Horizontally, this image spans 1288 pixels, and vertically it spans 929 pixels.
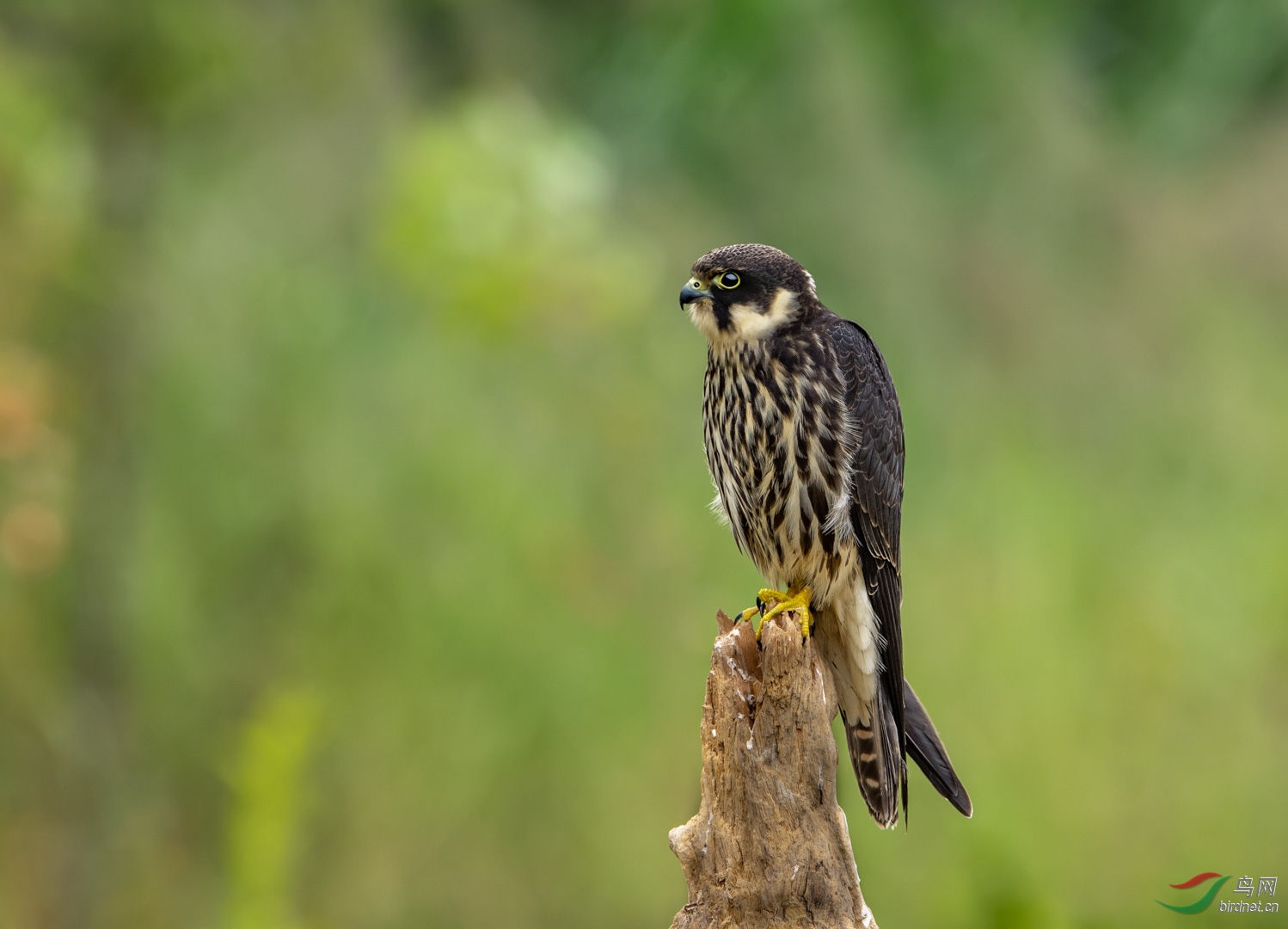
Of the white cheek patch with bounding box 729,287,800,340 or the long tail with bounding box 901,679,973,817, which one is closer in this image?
the long tail with bounding box 901,679,973,817

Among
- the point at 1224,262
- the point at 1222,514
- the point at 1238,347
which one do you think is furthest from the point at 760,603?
the point at 1224,262

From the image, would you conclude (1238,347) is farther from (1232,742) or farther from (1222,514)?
(1232,742)

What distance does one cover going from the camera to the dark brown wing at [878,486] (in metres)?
2.63

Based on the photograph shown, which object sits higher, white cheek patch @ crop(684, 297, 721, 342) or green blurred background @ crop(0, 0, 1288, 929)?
green blurred background @ crop(0, 0, 1288, 929)

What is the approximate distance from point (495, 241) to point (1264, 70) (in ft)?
15.7

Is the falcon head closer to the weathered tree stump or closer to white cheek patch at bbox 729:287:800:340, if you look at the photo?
white cheek patch at bbox 729:287:800:340

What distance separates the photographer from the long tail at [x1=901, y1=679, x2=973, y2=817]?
95.6 inches

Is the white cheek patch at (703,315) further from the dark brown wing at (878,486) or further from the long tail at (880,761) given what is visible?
the long tail at (880,761)

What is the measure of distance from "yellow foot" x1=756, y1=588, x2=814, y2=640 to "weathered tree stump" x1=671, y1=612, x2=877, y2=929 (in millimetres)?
427

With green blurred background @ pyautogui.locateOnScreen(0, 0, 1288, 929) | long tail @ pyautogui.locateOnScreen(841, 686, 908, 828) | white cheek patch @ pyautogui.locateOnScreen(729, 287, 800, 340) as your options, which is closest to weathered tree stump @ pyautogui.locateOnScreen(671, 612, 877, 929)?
long tail @ pyautogui.locateOnScreen(841, 686, 908, 828)

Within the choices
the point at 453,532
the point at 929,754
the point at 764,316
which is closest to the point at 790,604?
the point at 929,754

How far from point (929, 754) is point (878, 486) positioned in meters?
0.58

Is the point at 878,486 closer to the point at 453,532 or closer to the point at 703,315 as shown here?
the point at 703,315

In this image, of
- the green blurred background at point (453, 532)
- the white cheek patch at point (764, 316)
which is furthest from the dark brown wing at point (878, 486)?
the green blurred background at point (453, 532)
